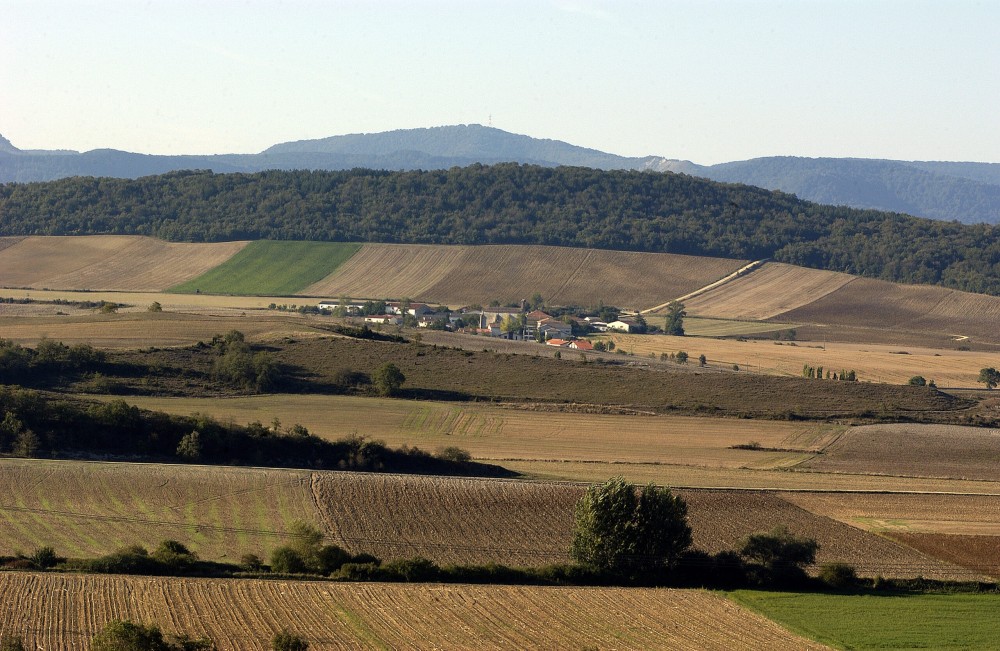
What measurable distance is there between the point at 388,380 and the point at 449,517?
108 feet

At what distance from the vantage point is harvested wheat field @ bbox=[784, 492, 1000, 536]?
43.6 meters

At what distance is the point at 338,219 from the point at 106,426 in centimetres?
12285

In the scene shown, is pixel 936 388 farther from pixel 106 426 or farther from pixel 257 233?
pixel 257 233

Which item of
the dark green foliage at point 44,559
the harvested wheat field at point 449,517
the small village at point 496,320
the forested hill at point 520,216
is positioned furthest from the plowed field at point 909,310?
the dark green foliage at point 44,559

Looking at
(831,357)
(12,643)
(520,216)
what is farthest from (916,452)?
(520,216)

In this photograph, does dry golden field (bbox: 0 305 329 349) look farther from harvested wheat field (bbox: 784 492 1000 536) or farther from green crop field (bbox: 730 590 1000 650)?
green crop field (bbox: 730 590 1000 650)

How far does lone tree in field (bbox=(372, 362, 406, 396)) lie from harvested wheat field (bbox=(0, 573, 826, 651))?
135 feet

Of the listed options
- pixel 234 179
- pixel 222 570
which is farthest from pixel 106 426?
pixel 234 179

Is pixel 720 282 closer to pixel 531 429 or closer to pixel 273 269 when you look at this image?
pixel 273 269

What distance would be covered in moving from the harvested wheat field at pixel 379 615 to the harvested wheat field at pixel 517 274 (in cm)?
10832

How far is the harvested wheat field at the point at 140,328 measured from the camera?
82250 mm

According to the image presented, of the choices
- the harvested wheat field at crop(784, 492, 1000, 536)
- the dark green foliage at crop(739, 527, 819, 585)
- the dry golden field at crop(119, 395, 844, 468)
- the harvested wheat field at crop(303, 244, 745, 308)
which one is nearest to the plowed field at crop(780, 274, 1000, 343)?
the harvested wheat field at crop(303, 244, 745, 308)

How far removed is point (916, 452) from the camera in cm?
6184

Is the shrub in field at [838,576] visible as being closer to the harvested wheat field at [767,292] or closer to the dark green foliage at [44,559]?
the dark green foliage at [44,559]
